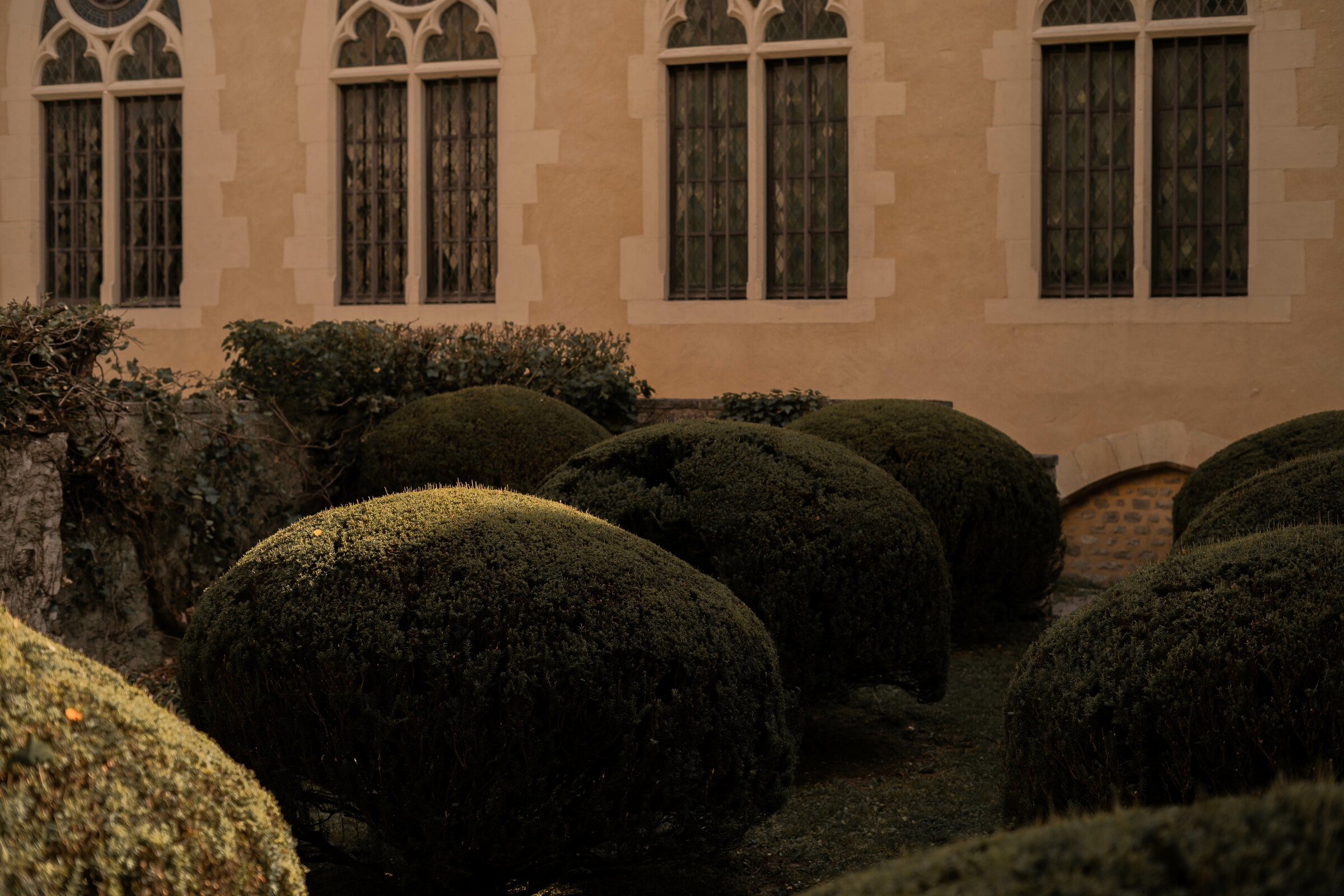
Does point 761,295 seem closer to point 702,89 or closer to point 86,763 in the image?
point 702,89

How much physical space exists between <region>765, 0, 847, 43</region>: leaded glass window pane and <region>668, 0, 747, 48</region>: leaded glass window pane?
36 cm

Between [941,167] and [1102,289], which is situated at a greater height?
[941,167]

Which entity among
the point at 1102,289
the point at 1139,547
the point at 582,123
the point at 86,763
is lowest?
the point at 1139,547

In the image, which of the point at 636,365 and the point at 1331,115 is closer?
the point at 1331,115

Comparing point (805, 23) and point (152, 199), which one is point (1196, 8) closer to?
point (805, 23)

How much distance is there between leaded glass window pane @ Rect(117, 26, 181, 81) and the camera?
41.1ft

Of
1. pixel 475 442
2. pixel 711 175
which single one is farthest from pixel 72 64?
pixel 475 442

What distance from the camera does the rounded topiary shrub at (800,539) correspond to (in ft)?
16.3

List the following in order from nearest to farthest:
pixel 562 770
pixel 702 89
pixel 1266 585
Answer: pixel 1266 585
pixel 562 770
pixel 702 89

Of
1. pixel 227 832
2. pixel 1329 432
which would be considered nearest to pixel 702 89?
pixel 1329 432

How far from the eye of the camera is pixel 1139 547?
34.8 feet

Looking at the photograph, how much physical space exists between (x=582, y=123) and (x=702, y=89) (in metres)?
1.27

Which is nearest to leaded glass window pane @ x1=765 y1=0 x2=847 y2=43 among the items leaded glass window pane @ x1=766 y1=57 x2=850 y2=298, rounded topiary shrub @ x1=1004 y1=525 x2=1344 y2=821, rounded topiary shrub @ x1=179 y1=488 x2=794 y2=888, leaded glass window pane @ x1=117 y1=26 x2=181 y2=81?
leaded glass window pane @ x1=766 y1=57 x2=850 y2=298

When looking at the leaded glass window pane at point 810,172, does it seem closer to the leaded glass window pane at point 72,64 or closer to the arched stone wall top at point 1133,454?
the arched stone wall top at point 1133,454
